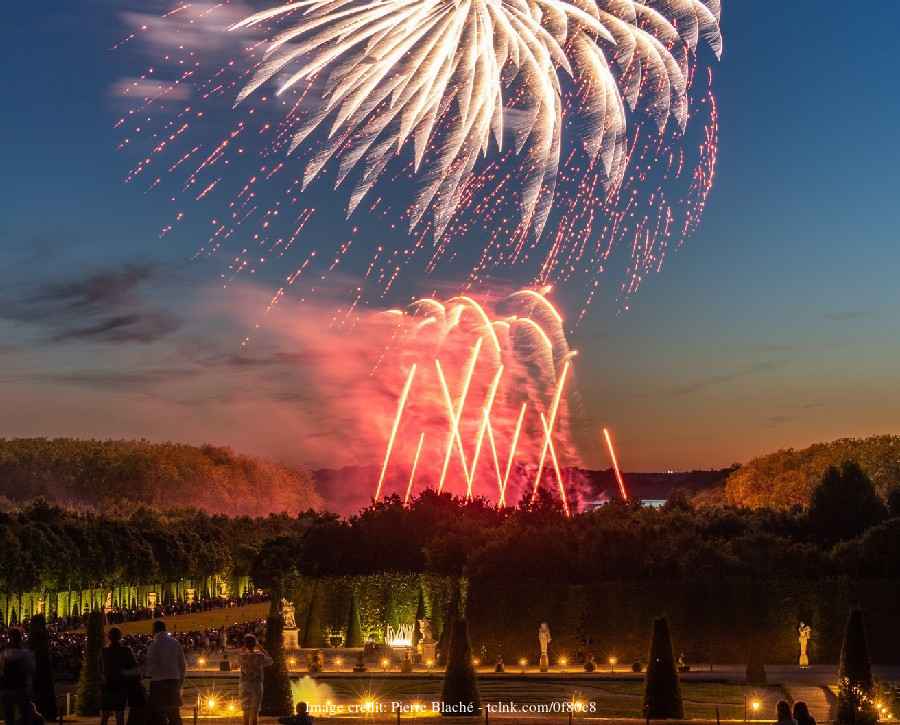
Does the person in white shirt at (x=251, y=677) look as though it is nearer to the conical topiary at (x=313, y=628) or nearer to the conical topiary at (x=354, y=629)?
the conical topiary at (x=354, y=629)

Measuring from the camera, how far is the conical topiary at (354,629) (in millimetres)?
57844

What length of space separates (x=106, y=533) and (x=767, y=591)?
58.3 m

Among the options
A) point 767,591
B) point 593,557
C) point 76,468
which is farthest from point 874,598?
point 76,468

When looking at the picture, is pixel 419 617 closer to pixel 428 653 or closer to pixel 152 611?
pixel 428 653

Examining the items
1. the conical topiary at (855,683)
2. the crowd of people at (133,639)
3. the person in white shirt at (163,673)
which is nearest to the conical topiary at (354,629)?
the crowd of people at (133,639)

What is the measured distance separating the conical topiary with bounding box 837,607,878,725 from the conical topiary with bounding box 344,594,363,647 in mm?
34668

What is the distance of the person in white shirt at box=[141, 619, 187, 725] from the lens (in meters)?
15.8

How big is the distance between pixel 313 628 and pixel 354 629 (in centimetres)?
283

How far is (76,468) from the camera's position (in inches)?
6703

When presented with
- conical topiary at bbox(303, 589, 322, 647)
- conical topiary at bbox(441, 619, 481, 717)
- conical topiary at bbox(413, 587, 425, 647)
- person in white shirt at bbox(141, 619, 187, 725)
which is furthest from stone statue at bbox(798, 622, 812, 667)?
person in white shirt at bbox(141, 619, 187, 725)

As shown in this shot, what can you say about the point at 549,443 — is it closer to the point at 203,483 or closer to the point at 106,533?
the point at 106,533

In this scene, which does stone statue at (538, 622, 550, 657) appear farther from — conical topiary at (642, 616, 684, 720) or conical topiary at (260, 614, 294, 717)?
conical topiary at (260, 614, 294, 717)

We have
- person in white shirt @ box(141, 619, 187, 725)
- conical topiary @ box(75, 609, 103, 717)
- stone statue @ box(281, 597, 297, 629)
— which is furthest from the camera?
stone statue @ box(281, 597, 297, 629)

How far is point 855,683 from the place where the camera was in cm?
2572
